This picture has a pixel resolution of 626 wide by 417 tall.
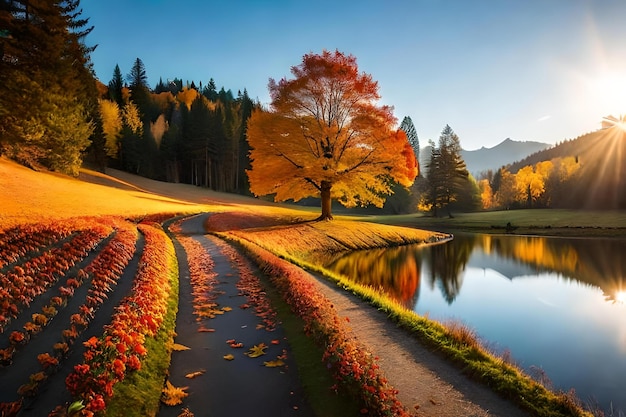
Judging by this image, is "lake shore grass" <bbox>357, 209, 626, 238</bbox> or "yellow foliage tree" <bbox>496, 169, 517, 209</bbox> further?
"yellow foliage tree" <bbox>496, 169, 517, 209</bbox>

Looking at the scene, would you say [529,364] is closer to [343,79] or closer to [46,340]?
[46,340]

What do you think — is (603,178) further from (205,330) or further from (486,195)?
(205,330)

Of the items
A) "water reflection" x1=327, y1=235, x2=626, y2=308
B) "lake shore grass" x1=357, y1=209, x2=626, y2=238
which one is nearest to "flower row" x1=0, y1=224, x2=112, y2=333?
"water reflection" x1=327, y1=235, x2=626, y2=308

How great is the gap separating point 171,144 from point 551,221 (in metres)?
75.4

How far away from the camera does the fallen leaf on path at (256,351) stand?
7.26m

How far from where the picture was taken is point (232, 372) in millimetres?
6527

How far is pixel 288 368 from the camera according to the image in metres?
6.75

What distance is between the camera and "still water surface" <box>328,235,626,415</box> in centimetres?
916

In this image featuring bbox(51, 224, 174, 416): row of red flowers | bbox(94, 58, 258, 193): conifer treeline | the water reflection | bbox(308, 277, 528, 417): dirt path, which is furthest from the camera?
bbox(94, 58, 258, 193): conifer treeline

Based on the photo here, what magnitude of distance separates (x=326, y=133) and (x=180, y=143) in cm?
6643

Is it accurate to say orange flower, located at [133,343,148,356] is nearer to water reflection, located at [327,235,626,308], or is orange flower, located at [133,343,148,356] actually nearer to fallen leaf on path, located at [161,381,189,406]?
fallen leaf on path, located at [161,381,189,406]

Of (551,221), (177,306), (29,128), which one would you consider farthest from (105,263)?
(551,221)

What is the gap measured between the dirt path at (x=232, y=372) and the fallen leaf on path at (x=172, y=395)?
88mm

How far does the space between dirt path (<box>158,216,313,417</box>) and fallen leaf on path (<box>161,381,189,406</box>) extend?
0.09m
